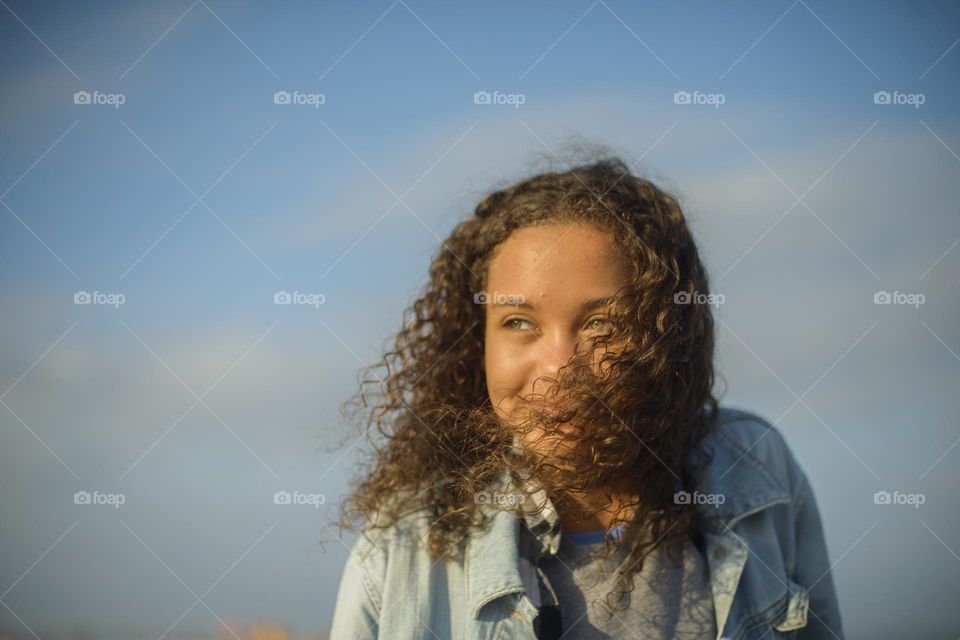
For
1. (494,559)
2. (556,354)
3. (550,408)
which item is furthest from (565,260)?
(494,559)

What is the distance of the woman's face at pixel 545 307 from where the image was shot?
7.34 ft

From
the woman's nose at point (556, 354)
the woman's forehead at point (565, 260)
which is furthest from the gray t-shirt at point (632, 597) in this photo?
the woman's forehead at point (565, 260)

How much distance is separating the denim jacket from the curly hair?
0.06 m

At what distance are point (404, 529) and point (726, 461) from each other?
101cm

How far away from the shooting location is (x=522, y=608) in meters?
2.25

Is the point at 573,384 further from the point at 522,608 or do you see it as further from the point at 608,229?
the point at 522,608

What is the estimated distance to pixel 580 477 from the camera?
229 cm

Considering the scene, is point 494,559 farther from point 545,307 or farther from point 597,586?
point 545,307

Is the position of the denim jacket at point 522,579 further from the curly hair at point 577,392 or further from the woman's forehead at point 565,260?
the woman's forehead at point 565,260

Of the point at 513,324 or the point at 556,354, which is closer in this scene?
the point at 556,354

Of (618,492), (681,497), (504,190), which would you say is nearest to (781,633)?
(681,497)

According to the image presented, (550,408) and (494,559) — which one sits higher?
(550,408)

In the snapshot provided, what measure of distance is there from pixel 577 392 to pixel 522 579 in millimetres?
519

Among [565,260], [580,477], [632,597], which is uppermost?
[565,260]
